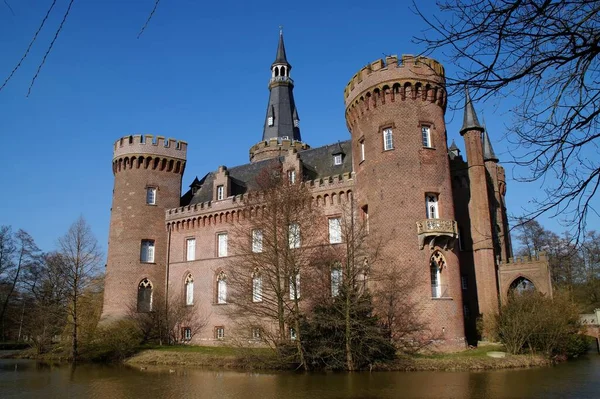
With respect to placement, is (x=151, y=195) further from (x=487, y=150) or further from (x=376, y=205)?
(x=487, y=150)

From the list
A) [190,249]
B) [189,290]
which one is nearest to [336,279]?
[189,290]

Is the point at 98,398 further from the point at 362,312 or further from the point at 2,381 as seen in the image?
the point at 362,312

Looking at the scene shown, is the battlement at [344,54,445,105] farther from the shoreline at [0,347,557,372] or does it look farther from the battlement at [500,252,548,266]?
the shoreline at [0,347,557,372]

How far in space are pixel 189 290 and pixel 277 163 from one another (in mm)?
10649

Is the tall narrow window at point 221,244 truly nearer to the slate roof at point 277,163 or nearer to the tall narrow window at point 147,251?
the slate roof at point 277,163

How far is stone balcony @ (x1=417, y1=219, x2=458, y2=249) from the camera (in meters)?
22.8

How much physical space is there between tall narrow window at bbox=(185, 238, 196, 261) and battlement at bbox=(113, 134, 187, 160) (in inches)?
249

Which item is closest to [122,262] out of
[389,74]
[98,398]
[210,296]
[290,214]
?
[210,296]

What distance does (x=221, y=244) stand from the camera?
32938 mm

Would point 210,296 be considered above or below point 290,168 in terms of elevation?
below

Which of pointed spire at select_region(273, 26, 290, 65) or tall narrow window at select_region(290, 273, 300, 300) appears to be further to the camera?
pointed spire at select_region(273, 26, 290, 65)

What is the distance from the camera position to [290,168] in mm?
30406

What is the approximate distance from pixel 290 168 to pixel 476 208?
1122cm

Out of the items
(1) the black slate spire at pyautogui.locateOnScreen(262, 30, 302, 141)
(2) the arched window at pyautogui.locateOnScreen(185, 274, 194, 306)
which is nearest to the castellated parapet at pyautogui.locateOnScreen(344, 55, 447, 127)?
(2) the arched window at pyautogui.locateOnScreen(185, 274, 194, 306)
